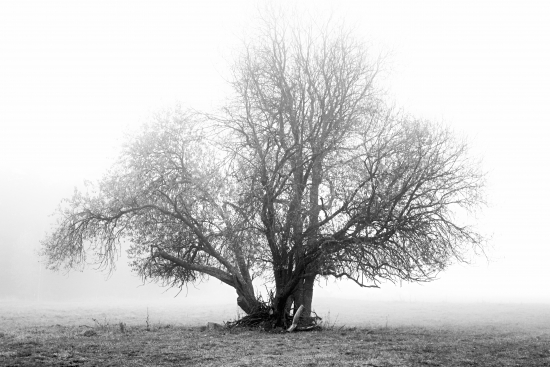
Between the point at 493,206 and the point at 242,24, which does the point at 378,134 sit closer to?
the point at 493,206

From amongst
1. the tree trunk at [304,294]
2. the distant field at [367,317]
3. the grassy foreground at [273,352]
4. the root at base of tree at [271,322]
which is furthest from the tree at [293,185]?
the distant field at [367,317]

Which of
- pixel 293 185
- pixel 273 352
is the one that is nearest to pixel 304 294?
pixel 293 185

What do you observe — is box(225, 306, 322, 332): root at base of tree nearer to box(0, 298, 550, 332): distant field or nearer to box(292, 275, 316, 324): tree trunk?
box(292, 275, 316, 324): tree trunk

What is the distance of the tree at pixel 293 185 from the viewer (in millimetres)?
18953

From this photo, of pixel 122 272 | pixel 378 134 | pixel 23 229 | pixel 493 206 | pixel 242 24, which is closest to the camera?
pixel 378 134

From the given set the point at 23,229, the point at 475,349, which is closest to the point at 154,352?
the point at 475,349

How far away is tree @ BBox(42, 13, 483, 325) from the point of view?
18953mm

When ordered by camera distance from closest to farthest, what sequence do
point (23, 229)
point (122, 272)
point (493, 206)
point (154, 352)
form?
point (154, 352)
point (493, 206)
point (23, 229)
point (122, 272)

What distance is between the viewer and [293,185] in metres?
19.1

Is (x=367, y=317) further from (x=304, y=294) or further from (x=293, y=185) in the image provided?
(x=293, y=185)

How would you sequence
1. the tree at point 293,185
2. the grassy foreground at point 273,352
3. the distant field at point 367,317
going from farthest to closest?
the distant field at point 367,317
the tree at point 293,185
the grassy foreground at point 273,352

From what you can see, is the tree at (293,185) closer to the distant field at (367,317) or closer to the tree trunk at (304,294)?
the tree trunk at (304,294)

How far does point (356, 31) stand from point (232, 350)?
594 inches

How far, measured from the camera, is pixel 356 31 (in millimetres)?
21828
